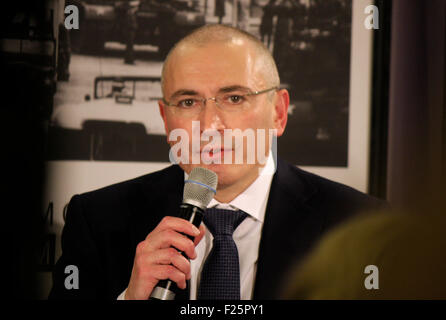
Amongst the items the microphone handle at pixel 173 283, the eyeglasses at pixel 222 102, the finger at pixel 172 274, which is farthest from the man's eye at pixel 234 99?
the finger at pixel 172 274

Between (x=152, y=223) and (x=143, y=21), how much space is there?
2.37 feet

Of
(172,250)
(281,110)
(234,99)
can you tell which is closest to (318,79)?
(281,110)

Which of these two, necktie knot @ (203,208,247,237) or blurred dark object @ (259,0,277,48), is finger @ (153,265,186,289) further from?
blurred dark object @ (259,0,277,48)

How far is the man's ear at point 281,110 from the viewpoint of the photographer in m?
1.51

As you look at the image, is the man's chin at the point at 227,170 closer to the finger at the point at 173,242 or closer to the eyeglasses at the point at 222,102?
the eyeglasses at the point at 222,102

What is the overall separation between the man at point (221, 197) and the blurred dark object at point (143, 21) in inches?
2.7

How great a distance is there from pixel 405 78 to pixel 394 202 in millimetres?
462

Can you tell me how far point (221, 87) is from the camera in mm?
1357

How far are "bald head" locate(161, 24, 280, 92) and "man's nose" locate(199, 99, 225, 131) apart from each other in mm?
207

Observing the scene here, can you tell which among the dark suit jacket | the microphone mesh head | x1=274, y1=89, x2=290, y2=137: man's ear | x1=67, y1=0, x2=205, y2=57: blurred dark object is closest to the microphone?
the microphone mesh head

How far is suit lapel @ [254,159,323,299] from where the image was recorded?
4.56ft

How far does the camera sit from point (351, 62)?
156 cm

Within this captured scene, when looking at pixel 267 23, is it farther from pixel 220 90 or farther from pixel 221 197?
pixel 221 197
